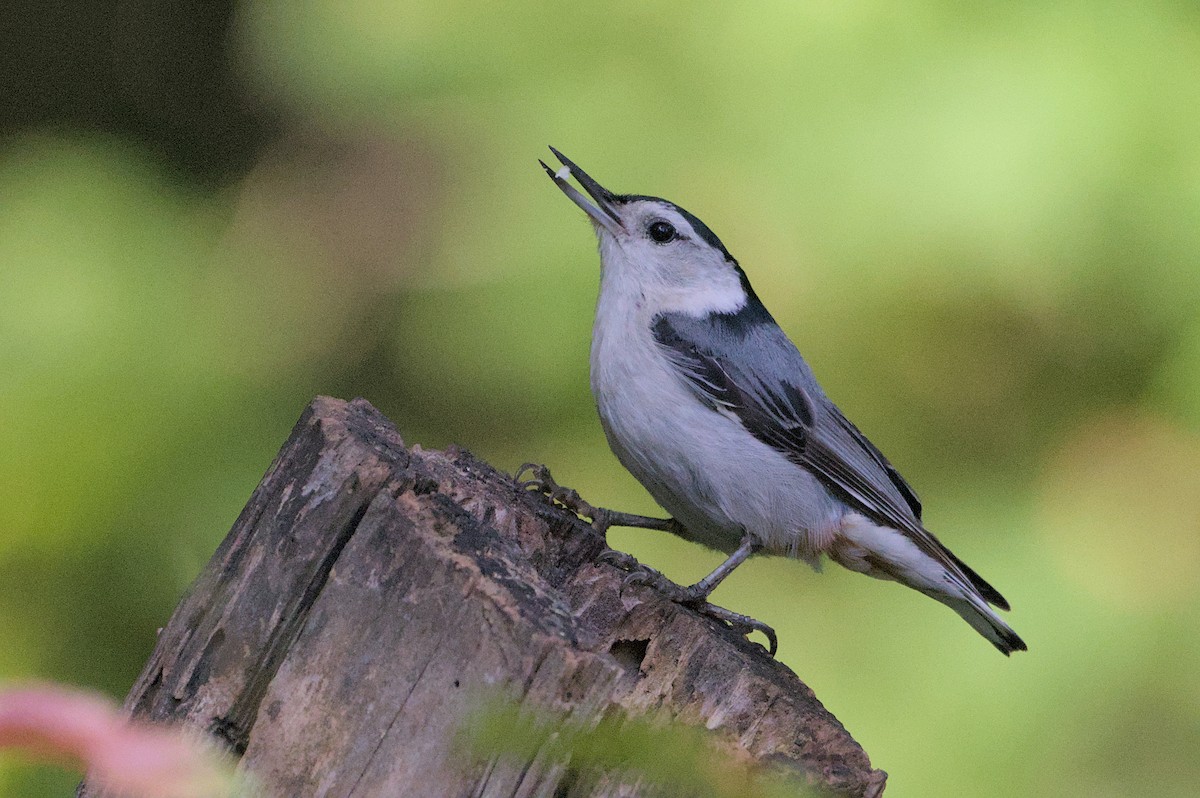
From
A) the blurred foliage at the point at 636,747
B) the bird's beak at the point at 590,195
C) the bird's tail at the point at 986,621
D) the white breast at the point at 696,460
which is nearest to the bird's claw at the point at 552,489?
the white breast at the point at 696,460

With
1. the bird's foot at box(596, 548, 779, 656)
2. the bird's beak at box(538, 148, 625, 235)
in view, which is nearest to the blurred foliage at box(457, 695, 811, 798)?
the bird's foot at box(596, 548, 779, 656)

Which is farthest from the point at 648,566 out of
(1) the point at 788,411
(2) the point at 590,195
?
(2) the point at 590,195

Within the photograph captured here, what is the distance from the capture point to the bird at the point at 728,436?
266 cm

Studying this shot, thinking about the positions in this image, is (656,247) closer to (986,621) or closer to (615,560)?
(615,560)

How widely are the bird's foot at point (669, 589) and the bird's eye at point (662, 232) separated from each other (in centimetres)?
108

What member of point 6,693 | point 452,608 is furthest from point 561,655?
point 6,693

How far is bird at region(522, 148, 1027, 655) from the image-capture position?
8.73ft

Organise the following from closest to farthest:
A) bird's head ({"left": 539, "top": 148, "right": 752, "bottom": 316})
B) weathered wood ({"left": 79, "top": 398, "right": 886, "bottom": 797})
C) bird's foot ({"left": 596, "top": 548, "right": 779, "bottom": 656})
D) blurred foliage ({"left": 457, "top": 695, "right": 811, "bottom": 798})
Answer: blurred foliage ({"left": 457, "top": 695, "right": 811, "bottom": 798})
weathered wood ({"left": 79, "top": 398, "right": 886, "bottom": 797})
bird's foot ({"left": 596, "top": 548, "right": 779, "bottom": 656})
bird's head ({"left": 539, "top": 148, "right": 752, "bottom": 316})

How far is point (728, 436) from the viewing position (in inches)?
106

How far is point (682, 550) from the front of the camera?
3.41 metres

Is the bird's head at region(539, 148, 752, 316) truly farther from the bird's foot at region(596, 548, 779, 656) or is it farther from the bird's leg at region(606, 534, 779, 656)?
the bird's foot at region(596, 548, 779, 656)

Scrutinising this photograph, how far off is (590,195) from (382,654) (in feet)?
6.45

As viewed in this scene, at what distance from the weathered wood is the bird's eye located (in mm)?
1435

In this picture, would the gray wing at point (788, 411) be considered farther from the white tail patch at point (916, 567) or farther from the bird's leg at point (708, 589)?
the bird's leg at point (708, 589)
